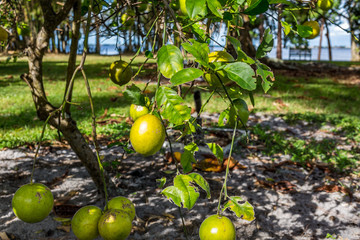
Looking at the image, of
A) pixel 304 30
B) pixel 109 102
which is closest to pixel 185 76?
pixel 304 30

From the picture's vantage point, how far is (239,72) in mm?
806

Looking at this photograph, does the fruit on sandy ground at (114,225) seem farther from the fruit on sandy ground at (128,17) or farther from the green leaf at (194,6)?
the fruit on sandy ground at (128,17)

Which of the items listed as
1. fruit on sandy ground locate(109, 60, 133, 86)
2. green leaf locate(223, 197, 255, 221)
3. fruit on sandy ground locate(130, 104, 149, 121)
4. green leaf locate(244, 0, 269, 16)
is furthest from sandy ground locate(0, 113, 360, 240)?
green leaf locate(244, 0, 269, 16)

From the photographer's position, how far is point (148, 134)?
92cm

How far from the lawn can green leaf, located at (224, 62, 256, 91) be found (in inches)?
133

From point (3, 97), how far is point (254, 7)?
788 cm

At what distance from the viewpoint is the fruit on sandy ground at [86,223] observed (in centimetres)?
110

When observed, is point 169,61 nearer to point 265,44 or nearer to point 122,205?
point 265,44

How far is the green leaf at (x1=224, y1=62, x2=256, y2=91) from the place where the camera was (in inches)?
31.0

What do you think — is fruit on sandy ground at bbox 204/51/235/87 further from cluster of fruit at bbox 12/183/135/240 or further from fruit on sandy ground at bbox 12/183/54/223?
fruit on sandy ground at bbox 12/183/54/223

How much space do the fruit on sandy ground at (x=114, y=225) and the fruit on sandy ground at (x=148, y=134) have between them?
27 centimetres

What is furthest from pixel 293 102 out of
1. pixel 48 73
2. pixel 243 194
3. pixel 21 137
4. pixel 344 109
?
pixel 48 73

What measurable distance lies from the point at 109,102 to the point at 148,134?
6.46 metres

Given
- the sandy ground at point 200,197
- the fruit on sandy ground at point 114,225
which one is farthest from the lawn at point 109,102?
the fruit on sandy ground at point 114,225
